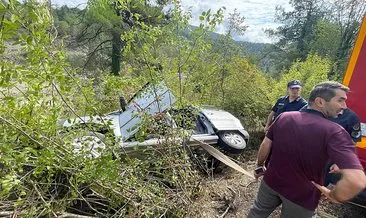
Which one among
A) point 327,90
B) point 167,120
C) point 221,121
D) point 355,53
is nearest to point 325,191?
point 327,90

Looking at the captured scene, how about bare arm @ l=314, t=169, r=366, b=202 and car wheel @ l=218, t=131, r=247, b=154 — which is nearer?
bare arm @ l=314, t=169, r=366, b=202

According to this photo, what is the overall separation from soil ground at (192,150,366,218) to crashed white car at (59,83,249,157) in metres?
0.64

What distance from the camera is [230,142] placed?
4.98 metres

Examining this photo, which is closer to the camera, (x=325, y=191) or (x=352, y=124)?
(x=325, y=191)

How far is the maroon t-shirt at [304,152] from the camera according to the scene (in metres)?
2.04

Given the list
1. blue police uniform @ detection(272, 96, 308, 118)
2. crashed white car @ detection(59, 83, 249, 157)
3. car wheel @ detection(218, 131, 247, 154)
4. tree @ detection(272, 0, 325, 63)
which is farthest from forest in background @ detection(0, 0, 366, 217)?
tree @ detection(272, 0, 325, 63)

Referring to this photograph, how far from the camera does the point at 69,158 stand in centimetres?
246

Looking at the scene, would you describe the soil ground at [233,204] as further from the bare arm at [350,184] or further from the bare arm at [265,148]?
the bare arm at [350,184]

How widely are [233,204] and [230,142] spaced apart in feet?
4.17

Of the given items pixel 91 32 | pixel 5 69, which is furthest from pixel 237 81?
pixel 91 32

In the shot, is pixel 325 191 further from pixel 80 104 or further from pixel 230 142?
pixel 230 142

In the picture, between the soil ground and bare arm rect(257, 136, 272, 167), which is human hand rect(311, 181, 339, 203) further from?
the soil ground

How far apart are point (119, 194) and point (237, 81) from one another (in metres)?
5.72

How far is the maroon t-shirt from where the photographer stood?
80.4 inches
